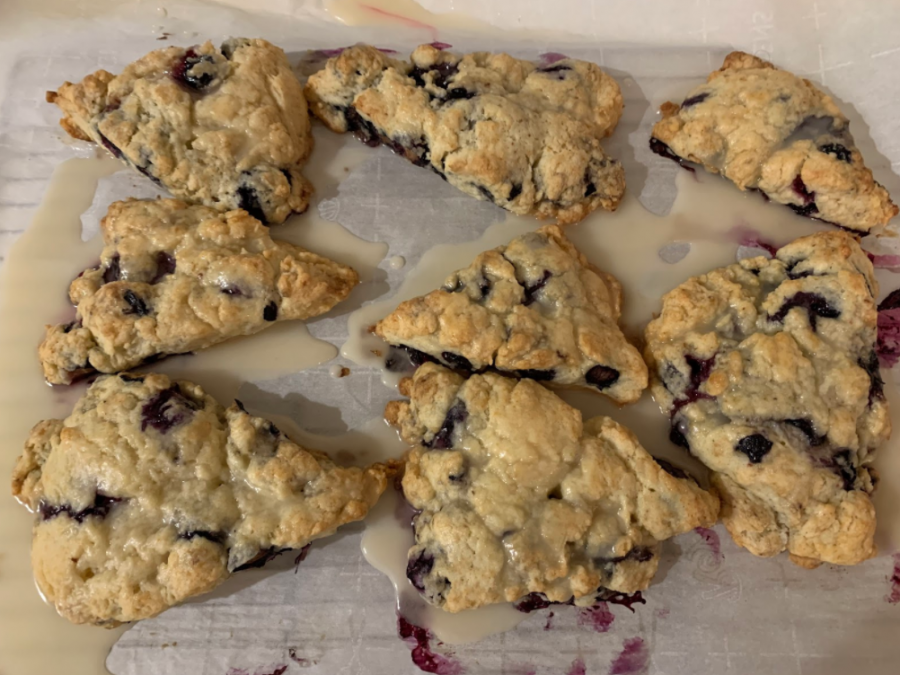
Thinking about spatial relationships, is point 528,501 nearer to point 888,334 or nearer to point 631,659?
point 631,659

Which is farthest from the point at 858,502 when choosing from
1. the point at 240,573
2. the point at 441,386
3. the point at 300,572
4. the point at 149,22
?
the point at 149,22

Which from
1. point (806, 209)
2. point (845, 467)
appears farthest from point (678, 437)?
point (806, 209)

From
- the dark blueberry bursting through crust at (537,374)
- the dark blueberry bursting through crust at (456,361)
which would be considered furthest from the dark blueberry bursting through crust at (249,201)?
the dark blueberry bursting through crust at (537,374)

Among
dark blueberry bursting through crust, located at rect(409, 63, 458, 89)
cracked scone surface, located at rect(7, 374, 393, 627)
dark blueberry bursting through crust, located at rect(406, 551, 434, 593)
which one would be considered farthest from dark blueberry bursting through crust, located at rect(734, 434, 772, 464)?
dark blueberry bursting through crust, located at rect(409, 63, 458, 89)

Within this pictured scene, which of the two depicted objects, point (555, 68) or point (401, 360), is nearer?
point (401, 360)

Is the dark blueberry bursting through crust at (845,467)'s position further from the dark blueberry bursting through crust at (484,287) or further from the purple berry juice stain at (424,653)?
the purple berry juice stain at (424,653)

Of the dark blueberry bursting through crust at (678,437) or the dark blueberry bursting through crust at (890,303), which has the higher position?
the dark blueberry bursting through crust at (890,303)

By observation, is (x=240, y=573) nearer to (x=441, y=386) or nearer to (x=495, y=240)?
(x=441, y=386)

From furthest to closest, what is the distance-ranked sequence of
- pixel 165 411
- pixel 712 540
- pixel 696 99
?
pixel 696 99, pixel 712 540, pixel 165 411
